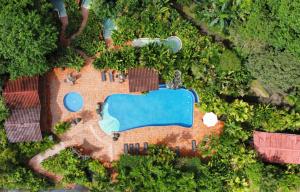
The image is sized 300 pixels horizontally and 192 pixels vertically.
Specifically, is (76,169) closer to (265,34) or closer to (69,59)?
(69,59)

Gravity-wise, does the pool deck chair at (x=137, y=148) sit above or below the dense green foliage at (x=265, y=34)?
below

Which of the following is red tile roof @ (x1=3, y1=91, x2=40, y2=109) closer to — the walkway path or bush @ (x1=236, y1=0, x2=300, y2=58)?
the walkway path

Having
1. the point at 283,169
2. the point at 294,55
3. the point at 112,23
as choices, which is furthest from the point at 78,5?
the point at 283,169

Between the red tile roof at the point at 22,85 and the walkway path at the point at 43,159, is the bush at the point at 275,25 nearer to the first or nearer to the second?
the red tile roof at the point at 22,85

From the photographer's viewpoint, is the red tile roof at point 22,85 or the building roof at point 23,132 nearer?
the building roof at point 23,132

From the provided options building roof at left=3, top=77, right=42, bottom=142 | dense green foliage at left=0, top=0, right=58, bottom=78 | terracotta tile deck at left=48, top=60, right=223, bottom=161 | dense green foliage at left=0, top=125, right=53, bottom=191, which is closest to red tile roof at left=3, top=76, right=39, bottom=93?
building roof at left=3, top=77, right=42, bottom=142

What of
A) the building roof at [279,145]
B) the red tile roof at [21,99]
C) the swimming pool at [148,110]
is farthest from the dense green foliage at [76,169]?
the building roof at [279,145]

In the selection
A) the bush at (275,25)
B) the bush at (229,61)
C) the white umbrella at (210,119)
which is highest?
the bush at (275,25)
